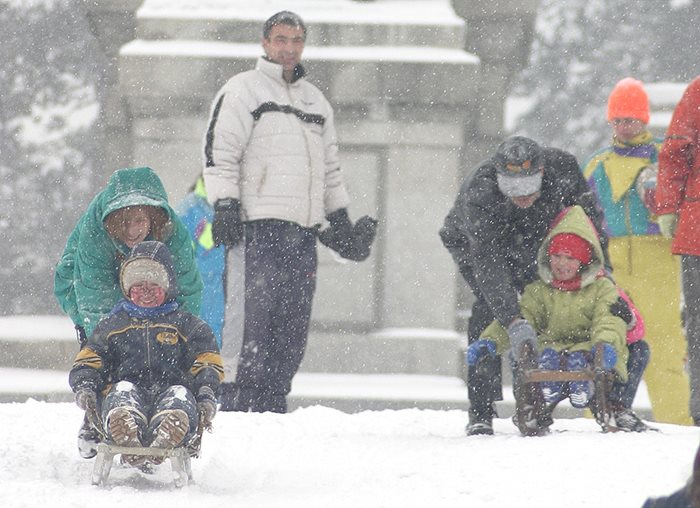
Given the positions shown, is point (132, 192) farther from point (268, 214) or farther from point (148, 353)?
point (268, 214)

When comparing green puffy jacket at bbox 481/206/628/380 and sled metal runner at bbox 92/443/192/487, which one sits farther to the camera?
green puffy jacket at bbox 481/206/628/380

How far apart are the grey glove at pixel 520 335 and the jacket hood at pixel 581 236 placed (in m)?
0.32

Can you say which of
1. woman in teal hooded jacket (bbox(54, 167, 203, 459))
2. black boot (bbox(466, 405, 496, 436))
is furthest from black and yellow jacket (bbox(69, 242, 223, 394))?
black boot (bbox(466, 405, 496, 436))

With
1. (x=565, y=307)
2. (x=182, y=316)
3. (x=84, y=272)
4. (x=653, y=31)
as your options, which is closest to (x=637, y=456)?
(x=565, y=307)

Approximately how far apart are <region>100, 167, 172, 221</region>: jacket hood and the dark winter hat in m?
1.34

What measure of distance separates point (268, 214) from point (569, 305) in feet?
5.10

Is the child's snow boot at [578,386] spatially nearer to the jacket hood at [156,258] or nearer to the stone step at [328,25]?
the jacket hood at [156,258]

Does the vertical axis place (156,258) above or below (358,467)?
above

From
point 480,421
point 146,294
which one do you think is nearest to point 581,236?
point 480,421

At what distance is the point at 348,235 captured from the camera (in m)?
7.64

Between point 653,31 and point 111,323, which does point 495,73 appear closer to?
point 111,323

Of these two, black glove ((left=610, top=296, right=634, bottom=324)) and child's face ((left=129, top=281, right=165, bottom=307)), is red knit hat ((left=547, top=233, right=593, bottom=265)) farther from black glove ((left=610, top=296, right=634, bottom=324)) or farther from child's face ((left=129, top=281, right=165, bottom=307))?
child's face ((left=129, top=281, right=165, bottom=307))

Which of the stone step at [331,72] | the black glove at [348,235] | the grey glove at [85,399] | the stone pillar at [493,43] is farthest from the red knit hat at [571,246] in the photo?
the stone pillar at [493,43]

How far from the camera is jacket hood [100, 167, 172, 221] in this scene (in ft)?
19.5
